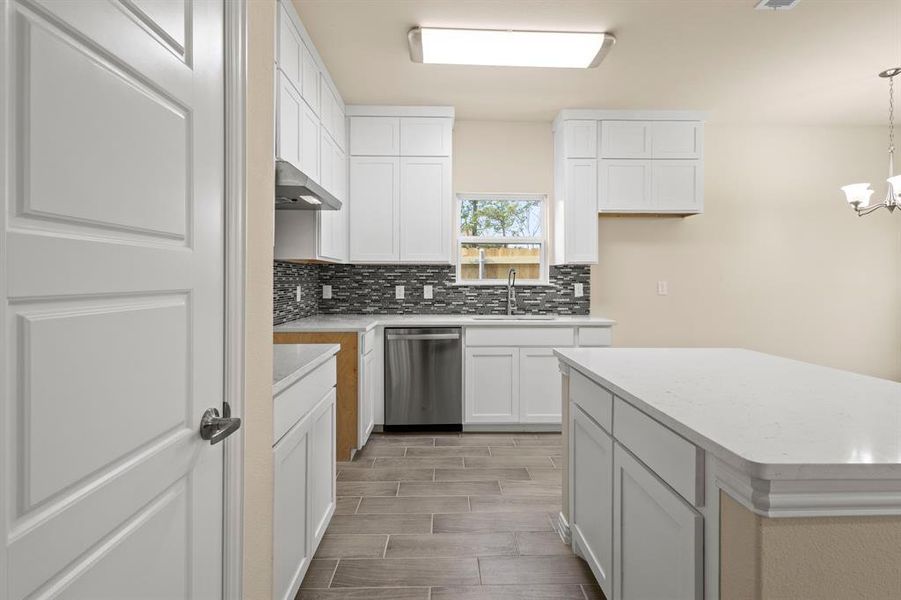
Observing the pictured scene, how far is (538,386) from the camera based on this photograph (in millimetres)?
4051

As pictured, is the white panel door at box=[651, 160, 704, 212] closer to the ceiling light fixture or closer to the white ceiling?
the white ceiling

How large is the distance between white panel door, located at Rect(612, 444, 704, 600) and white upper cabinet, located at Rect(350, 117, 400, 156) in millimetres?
3306

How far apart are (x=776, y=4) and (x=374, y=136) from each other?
2.81 meters

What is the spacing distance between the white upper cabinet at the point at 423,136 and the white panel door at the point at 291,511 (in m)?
2.85

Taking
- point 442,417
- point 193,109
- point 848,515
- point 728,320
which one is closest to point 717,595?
point 848,515

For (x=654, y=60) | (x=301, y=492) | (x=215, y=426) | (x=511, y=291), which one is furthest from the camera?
(x=511, y=291)

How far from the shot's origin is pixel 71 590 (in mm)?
708

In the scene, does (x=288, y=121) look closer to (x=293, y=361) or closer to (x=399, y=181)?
(x=293, y=361)

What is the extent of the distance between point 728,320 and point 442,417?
287 centimetres

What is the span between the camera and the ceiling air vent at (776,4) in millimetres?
2684

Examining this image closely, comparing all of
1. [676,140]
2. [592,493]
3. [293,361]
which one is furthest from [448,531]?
[676,140]

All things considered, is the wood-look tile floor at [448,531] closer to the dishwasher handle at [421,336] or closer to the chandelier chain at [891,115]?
the dishwasher handle at [421,336]

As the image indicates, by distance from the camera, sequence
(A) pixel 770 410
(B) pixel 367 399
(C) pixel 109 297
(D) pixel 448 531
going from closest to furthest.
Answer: (C) pixel 109 297 → (A) pixel 770 410 → (D) pixel 448 531 → (B) pixel 367 399

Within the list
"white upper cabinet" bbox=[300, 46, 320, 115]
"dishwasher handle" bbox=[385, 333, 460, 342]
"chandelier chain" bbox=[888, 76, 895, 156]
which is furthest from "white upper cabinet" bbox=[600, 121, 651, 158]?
"white upper cabinet" bbox=[300, 46, 320, 115]
